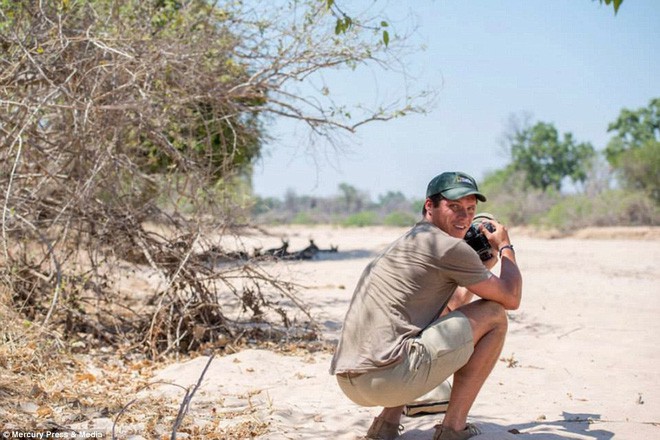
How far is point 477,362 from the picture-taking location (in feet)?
10.9

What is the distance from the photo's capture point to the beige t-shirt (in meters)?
3.21

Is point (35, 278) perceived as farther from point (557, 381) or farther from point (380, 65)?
point (557, 381)

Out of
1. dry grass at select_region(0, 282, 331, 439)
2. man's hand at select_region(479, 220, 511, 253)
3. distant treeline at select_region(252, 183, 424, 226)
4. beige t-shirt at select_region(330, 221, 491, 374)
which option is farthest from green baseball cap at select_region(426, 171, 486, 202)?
distant treeline at select_region(252, 183, 424, 226)

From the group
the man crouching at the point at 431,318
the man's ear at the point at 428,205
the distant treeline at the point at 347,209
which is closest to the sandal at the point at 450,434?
the man crouching at the point at 431,318

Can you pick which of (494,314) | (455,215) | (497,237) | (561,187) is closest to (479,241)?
(497,237)

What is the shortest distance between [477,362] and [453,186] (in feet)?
2.57

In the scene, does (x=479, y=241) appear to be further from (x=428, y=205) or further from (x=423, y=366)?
(x=423, y=366)

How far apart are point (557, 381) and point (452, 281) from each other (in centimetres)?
192

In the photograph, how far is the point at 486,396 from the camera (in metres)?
4.42

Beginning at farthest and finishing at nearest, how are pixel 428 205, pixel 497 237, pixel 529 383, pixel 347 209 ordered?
pixel 347 209 → pixel 529 383 → pixel 497 237 → pixel 428 205

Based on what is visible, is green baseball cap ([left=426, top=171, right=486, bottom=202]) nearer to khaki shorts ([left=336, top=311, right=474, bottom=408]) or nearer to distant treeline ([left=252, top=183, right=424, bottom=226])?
khaki shorts ([left=336, top=311, right=474, bottom=408])

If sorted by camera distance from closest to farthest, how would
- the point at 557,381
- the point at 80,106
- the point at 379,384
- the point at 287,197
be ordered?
the point at 379,384
the point at 557,381
the point at 80,106
the point at 287,197

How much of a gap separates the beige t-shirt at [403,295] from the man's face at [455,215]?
7 centimetres

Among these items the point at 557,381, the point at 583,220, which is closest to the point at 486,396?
the point at 557,381
